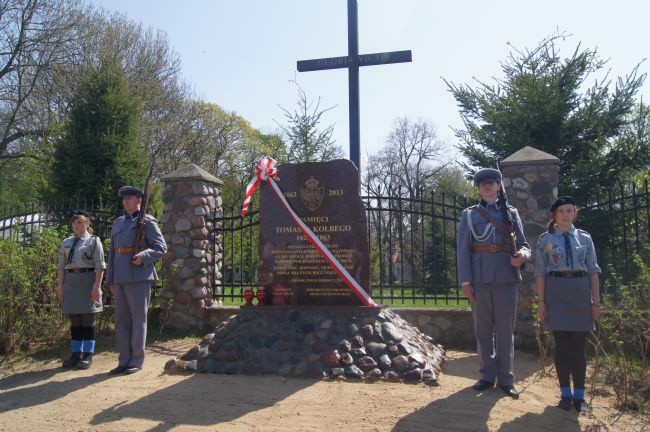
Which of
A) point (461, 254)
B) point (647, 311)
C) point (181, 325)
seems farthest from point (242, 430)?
point (181, 325)

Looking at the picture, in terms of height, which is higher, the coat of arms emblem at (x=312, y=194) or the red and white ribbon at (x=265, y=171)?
the red and white ribbon at (x=265, y=171)

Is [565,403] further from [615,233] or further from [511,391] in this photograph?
Answer: [615,233]

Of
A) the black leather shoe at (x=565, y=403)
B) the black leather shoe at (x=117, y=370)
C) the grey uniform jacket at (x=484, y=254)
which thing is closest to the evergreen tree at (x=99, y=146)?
the black leather shoe at (x=117, y=370)

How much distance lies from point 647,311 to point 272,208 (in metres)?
3.60

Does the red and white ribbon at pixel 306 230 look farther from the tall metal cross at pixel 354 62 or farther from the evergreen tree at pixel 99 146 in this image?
the evergreen tree at pixel 99 146

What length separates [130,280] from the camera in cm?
516

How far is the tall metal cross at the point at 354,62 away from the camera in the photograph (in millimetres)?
7062

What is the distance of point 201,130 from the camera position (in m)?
21.7

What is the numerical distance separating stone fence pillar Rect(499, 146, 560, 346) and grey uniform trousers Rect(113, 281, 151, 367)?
408cm

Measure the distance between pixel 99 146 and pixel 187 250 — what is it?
145 inches

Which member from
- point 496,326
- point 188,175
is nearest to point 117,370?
point 188,175

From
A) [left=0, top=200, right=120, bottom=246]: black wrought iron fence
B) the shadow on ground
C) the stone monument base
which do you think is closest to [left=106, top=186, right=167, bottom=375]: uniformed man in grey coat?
the stone monument base

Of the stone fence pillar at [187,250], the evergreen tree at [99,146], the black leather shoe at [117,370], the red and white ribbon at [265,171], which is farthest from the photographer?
the evergreen tree at [99,146]

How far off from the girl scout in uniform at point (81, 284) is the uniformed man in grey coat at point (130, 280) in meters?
0.30
